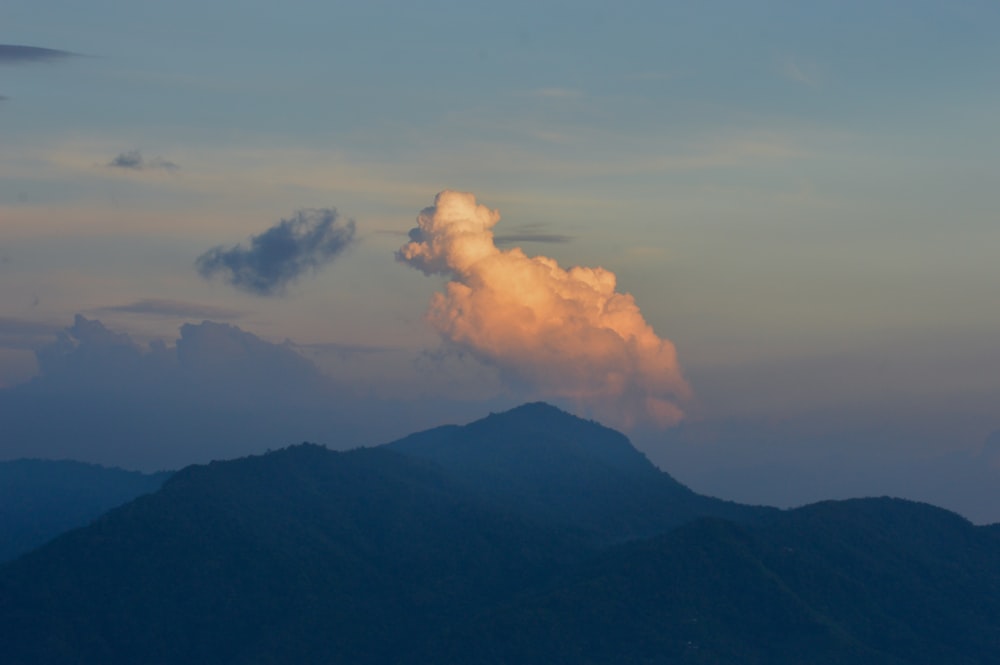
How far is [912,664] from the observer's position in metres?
200

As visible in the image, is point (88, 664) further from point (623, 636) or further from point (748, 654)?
point (748, 654)

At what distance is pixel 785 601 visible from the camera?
19988 centimetres

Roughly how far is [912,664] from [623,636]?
147 ft

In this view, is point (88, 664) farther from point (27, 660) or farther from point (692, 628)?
point (692, 628)

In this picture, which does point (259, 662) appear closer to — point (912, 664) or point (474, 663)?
point (474, 663)

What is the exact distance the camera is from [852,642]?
19525 cm

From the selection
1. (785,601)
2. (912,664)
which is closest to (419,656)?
(785,601)

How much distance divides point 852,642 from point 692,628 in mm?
23702

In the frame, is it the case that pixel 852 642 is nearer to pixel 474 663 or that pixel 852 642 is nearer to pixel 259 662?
pixel 474 663

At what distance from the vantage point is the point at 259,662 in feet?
646

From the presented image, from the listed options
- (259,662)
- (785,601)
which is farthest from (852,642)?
(259,662)

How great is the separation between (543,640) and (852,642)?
4586cm

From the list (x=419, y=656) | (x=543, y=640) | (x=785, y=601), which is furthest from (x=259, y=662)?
(x=785, y=601)

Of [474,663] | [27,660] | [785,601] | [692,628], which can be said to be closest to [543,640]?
[474,663]
